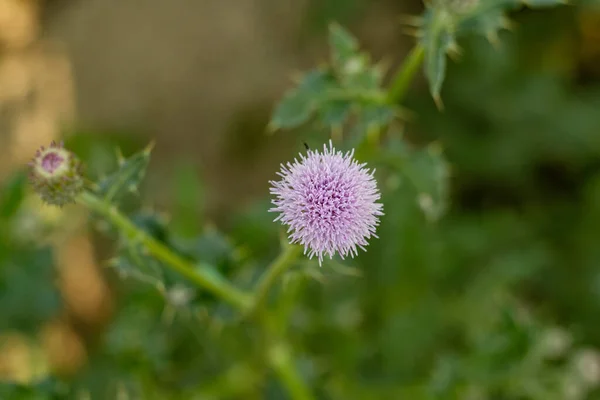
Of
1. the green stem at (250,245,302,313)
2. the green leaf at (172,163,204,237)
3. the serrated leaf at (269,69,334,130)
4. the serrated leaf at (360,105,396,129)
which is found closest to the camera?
the green stem at (250,245,302,313)

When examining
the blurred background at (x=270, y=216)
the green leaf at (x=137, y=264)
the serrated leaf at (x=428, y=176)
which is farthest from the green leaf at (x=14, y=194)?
the serrated leaf at (x=428, y=176)

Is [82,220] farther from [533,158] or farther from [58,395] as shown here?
[533,158]

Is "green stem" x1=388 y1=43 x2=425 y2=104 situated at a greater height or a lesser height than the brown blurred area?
lesser

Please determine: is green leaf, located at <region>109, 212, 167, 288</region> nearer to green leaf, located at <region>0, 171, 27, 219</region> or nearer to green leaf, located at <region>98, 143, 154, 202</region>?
green leaf, located at <region>98, 143, 154, 202</region>

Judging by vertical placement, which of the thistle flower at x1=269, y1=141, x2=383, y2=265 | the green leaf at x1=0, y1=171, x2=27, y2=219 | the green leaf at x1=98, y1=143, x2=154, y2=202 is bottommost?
the thistle flower at x1=269, y1=141, x2=383, y2=265

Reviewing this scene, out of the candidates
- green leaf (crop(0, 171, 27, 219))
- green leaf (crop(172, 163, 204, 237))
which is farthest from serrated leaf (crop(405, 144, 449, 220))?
green leaf (crop(0, 171, 27, 219))

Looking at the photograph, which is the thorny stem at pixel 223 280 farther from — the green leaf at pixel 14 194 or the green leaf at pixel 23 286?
the green leaf at pixel 23 286
